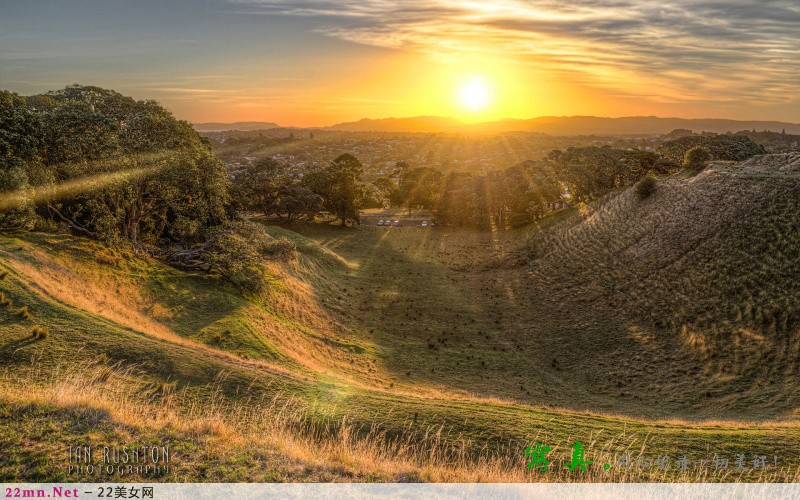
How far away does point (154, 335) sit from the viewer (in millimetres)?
19484

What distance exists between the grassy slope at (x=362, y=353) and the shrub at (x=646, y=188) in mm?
1303

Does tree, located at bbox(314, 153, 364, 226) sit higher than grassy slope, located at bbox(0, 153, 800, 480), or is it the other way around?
tree, located at bbox(314, 153, 364, 226)

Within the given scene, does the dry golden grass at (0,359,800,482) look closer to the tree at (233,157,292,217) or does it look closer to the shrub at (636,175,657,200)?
the shrub at (636,175,657,200)

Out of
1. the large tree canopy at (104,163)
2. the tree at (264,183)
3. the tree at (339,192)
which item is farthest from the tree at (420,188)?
the large tree canopy at (104,163)

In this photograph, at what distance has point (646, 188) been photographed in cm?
5494

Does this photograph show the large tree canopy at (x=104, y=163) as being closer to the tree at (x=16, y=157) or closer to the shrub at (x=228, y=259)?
the tree at (x=16, y=157)

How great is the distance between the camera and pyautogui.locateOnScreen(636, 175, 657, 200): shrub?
54.5 metres

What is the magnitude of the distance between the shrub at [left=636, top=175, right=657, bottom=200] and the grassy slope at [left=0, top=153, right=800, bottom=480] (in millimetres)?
1303

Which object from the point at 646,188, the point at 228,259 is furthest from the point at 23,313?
the point at 646,188

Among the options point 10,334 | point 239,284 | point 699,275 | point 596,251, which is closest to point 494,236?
point 596,251

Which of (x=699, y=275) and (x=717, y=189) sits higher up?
(x=717, y=189)

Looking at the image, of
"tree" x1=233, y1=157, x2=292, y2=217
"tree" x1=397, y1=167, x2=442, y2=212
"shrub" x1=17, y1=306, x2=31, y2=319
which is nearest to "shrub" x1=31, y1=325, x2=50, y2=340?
"shrub" x1=17, y1=306, x2=31, y2=319

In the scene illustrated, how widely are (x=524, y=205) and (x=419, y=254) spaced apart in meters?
29.2

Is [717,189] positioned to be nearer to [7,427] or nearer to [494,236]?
[494,236]
